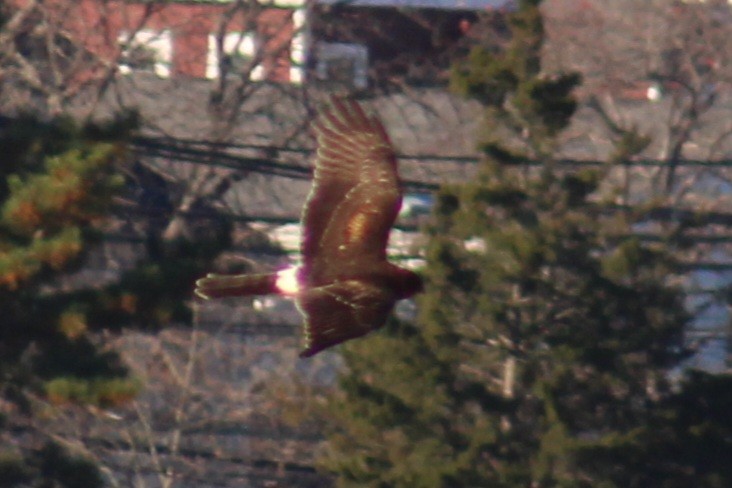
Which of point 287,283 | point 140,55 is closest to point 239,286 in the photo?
point 287,283

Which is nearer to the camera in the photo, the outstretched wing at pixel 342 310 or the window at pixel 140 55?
the outstretched wing at pixel 342 310

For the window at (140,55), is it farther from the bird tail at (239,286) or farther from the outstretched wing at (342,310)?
the outstretched wing at (342,310)

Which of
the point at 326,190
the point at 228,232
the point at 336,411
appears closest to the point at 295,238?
the point at 336,411

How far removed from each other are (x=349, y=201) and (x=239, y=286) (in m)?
0.65

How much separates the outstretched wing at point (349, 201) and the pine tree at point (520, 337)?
5.50m

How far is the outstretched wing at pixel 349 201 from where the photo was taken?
7086 millimetres

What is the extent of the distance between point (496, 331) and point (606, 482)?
1.49 m

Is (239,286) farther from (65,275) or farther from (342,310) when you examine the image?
(65,275)

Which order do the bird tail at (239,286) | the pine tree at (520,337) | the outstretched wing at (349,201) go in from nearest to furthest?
the bird tail at (239,286) < the outstretched wing at (349,201) < the pine tree at (520,337)

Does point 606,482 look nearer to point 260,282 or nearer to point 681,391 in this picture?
point 681,391

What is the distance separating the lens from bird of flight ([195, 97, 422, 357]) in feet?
22.5

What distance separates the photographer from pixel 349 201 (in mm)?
7141

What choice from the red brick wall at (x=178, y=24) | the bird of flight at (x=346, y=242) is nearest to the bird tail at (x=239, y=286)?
the bird of flight at (x=346, y=242)

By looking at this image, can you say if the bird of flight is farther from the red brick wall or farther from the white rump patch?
the red brick wall
